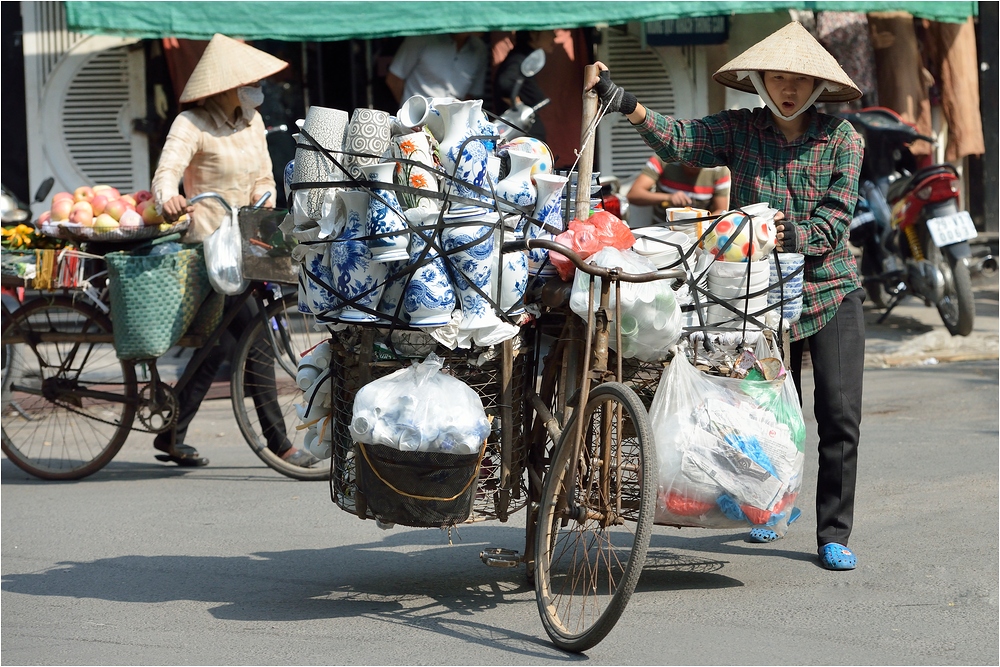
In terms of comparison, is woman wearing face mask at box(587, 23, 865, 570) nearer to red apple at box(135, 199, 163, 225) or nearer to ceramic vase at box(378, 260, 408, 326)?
ceramic vase at box(378, 260, 408, 326)

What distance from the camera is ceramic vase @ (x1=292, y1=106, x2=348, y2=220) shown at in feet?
13.2

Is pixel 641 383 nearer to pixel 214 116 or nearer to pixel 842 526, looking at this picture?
pixel 842 526

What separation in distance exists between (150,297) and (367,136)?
7.56ft

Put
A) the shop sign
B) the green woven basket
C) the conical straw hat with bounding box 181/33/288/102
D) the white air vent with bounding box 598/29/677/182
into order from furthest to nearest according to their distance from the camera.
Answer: the white air vent with bounding box 598/29/677/182 → the shop sign → the conical straw hat with bounding box 181/33/288/102 → the green woven basket

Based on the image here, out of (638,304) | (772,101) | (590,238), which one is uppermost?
(772,101)

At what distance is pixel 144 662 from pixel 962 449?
4.28m

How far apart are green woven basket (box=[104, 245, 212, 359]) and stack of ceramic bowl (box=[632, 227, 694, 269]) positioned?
8.57ft

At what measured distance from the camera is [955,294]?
8.72 metres

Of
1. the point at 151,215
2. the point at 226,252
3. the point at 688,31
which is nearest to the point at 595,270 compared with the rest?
the point at 226,252

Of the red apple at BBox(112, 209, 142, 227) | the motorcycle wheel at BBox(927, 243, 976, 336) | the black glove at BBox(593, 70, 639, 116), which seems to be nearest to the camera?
the black glove at BBox(593, 70, 639, 116)

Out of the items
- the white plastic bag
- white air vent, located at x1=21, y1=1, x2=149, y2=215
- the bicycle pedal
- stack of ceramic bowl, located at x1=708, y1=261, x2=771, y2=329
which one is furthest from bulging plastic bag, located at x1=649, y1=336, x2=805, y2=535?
white air vent, located at x1=21, y1=1, x2=149, y2=215

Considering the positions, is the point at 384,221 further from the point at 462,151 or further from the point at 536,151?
the point at 536,151

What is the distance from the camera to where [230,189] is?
21.1 ft

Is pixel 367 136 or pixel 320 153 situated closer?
pixel 367 136
